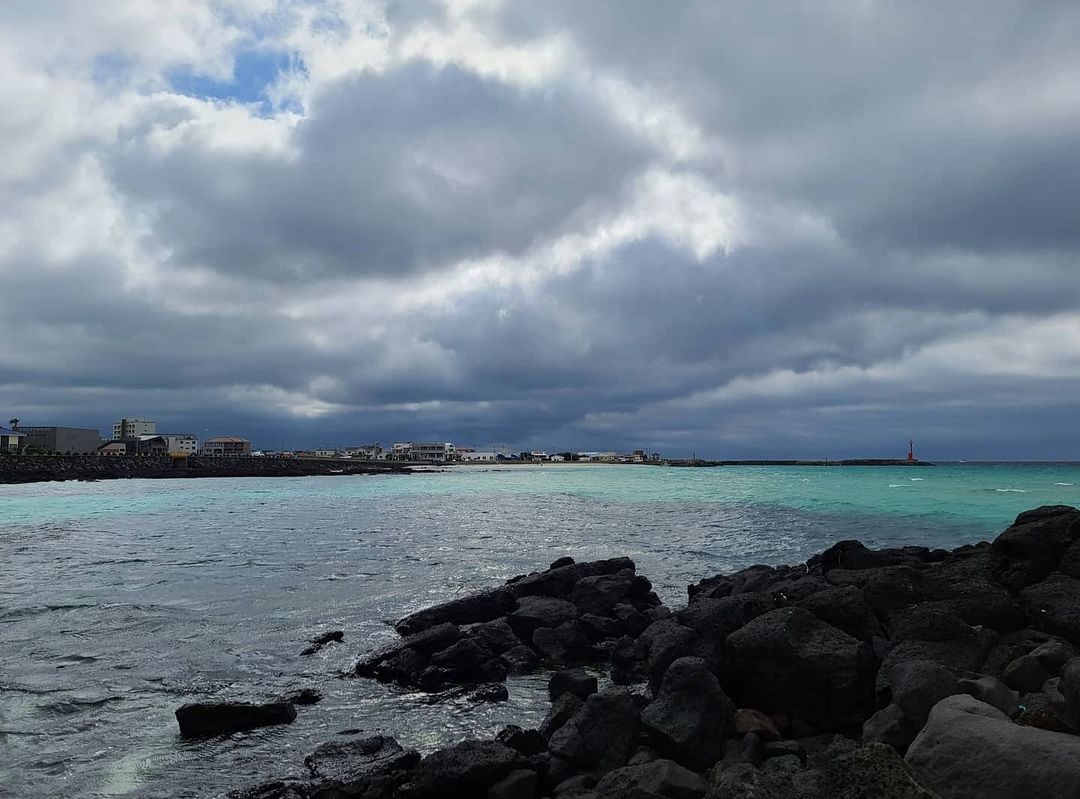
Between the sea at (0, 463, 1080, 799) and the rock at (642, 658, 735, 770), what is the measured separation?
2.53 metres

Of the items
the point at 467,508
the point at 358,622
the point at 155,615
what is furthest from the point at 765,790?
the point at 467,508

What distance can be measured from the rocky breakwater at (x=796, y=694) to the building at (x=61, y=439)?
153 m

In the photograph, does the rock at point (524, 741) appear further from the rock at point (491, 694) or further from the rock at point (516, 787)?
the rock at point (491, 694)

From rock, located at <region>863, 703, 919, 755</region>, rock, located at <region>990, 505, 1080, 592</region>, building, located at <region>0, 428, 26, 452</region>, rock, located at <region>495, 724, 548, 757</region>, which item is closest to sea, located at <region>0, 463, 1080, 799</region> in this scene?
rock, located at <region>495, 724, 548, 757</region>

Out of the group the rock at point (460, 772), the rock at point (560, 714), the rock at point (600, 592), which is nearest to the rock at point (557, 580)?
the rock at point (600, 592)

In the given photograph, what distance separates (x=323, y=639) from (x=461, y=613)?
8.99 ft

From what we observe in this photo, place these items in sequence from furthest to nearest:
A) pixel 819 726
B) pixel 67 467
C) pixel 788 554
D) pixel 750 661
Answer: pixel 67 467, pixel 788 554, pixel 750 661, pixel 819 726

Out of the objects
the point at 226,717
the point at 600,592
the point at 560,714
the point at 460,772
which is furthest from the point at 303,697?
the point at 600,592

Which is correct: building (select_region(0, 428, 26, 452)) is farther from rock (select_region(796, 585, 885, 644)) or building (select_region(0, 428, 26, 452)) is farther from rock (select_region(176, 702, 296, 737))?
rock (select_region(796, 585, 885, 644))

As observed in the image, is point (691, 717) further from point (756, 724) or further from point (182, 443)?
point (182, 443)

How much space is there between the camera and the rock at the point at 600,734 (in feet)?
24.1

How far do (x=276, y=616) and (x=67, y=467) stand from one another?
101 m

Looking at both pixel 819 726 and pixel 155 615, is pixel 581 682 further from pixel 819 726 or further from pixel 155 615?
pixel 155 615

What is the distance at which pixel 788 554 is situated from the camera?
82.3 feet
